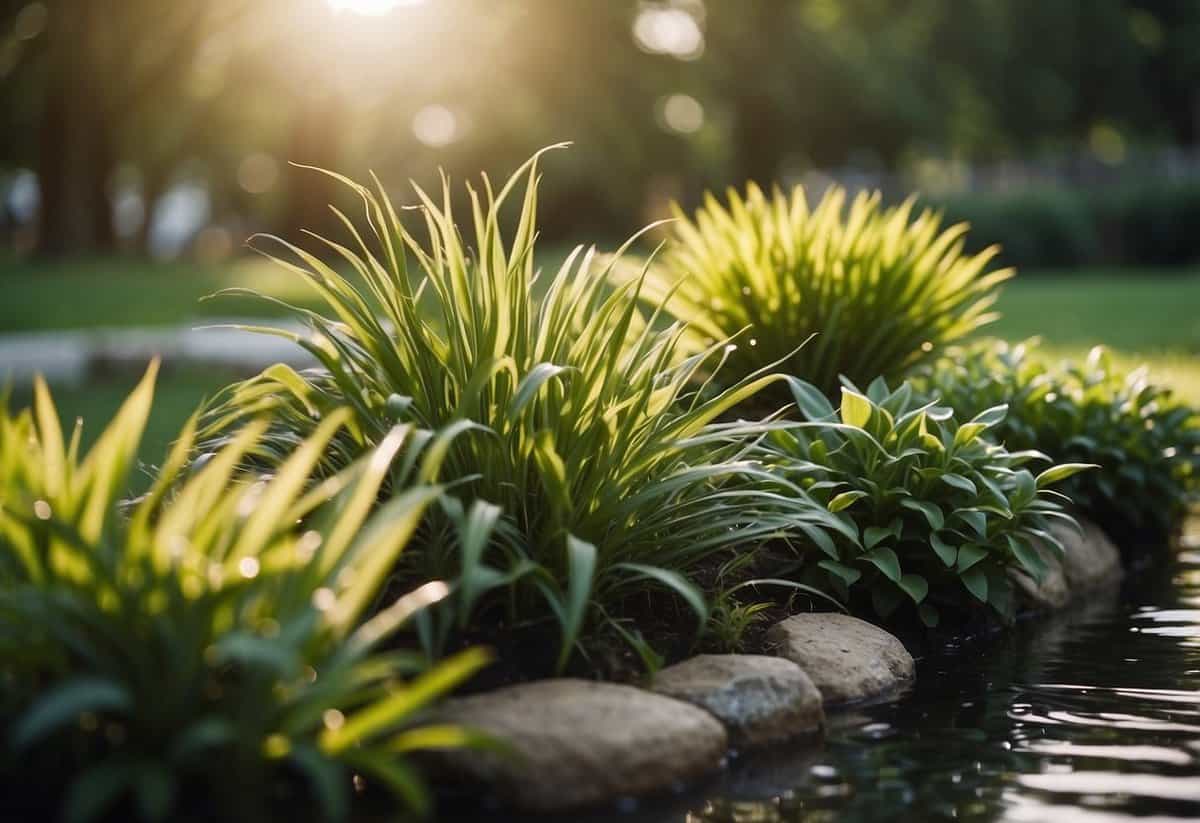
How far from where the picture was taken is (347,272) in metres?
A: 22.3

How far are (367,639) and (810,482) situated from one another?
244 cm

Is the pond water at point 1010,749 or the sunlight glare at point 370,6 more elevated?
the sunlight glare at point 370,6

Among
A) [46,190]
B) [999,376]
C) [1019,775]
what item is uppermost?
[46,190]

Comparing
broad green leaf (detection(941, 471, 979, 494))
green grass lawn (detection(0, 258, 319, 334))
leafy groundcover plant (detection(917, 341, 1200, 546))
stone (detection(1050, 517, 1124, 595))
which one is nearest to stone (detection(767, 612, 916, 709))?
broad green leaf (detection(941, 471, 979, 494))

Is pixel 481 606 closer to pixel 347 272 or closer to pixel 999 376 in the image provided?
pixel 999 376

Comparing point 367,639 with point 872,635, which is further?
point 872,635

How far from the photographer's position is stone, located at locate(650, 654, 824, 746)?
13.6ft

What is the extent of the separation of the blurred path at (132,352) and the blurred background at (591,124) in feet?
0.11

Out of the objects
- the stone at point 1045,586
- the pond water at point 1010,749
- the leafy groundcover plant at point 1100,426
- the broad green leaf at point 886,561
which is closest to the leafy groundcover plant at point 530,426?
the broad green leaf at point 886,561

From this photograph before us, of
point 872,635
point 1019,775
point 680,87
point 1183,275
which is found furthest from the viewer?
point 680,87

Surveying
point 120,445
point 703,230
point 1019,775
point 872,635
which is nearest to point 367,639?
point 120,445

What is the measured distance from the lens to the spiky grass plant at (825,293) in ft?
22.1

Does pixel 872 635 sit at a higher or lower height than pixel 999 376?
lower

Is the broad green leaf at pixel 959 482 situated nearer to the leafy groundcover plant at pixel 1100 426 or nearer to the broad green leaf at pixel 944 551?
the broad green leaf at pixel 944 551
